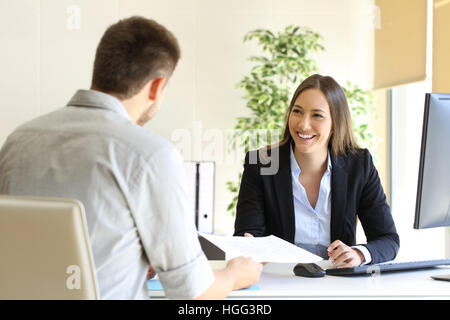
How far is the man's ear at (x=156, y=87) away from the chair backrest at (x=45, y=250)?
0.35m

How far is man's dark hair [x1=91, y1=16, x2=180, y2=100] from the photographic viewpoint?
1.18 metres

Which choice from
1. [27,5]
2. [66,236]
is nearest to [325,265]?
[66,236]

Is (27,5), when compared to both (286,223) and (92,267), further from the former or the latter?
→ (92,267)

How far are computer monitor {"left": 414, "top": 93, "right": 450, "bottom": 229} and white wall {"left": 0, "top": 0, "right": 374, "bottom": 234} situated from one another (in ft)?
10.7

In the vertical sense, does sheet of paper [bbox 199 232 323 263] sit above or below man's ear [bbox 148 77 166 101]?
below

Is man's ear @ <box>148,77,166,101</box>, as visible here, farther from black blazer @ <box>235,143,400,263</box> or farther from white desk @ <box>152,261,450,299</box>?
black blazer @ <box>235,143,400,263</box>

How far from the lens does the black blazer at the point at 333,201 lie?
7.19ft

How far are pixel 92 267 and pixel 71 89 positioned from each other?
13.0 feet

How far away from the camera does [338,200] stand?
2199mm

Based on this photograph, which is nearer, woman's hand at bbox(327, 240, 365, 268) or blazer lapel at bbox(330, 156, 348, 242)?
woman's hand at bbox(327, 240, 365, 268)

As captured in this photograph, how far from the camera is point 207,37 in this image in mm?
4918
